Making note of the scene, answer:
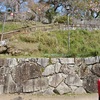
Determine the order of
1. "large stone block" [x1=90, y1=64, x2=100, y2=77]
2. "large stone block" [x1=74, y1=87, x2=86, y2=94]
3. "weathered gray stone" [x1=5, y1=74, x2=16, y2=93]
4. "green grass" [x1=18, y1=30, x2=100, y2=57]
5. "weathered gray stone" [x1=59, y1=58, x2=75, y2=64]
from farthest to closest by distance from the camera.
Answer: "green grass" [x1=18, y1=30, x2=100, y2=57] → "large stone block" [x1=90, y1=64, x2=100, y2=77] → "weathered gray stone" [x1=59, y1=58, x2=75, y2=64] → "large stone block" [x1=74, y1=87, x2=86, y2=94] → "weathered gray stone" [x1=5, y1=74, x2=16, y2=93]

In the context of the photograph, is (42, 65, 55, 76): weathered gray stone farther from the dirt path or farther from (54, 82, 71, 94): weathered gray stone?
the dirt path

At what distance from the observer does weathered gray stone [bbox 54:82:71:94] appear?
24.7ft

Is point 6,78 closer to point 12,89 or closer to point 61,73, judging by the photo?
point 12,89

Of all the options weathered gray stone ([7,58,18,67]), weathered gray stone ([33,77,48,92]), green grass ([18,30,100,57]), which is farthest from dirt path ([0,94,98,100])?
green grass ([18,30,100,57])

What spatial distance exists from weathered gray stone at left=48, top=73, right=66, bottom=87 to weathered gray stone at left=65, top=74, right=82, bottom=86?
185mm

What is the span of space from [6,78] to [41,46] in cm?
315

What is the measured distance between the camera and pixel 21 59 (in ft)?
24.7

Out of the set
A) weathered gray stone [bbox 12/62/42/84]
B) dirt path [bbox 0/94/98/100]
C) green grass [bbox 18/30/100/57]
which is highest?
green grass [bbox 18/30/100/57]

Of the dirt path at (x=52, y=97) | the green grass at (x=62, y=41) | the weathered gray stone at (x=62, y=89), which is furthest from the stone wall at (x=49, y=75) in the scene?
the green grass at (x=62, y=41)

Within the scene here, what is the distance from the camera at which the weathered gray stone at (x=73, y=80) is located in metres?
7.64

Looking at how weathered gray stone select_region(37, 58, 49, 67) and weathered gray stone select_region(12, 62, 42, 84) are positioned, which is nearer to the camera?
weathered gray stone select_region(12, 62, 42, 84)

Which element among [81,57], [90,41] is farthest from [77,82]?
[90,41]

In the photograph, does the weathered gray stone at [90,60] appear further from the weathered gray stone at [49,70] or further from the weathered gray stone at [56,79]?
the weathered gray stone at [49,70]

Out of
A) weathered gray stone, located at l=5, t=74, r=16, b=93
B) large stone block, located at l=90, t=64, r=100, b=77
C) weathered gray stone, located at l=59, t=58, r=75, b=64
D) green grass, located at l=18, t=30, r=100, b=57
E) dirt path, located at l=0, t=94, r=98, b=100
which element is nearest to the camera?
dirt path, located at l=0, t=94, r=98, b=100
